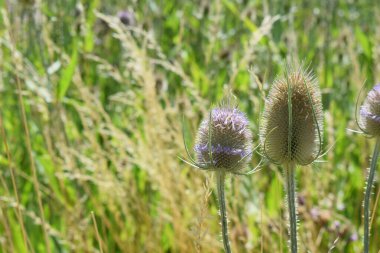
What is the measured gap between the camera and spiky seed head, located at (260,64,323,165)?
1272 millimetres

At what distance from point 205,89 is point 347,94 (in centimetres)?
82

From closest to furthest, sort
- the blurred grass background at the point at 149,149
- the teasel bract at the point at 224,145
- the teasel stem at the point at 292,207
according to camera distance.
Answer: the teasel stem at the point at 292,207, the teasel bract at the point at 224,145, the blurred grass background at the point at 149,149

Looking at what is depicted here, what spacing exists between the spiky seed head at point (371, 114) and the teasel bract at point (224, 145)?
240 mm

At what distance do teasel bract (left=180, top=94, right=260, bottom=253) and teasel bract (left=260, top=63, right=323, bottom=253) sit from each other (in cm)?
6

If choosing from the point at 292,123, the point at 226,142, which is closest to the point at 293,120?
the point at 292,123

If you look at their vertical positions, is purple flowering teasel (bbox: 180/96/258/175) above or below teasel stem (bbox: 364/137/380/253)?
above

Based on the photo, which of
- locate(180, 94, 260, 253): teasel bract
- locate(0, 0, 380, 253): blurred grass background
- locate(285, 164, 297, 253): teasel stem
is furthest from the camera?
locate(0, 0, 380, 253): blurred grass background

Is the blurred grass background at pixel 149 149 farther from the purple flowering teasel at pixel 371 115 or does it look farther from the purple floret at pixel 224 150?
the purple flowering teasel at pixel 371 115

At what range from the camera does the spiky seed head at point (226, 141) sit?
132cm

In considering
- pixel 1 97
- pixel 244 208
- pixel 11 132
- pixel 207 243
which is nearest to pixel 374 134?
pixel 207 243

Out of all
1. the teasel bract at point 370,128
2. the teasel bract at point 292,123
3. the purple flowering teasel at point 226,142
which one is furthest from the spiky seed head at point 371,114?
the purple flowering teasel at point 226,142

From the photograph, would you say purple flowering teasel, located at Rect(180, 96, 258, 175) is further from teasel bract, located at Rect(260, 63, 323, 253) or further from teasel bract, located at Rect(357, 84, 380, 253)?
teasel bract, located at Rect(357, 84, 380, 253)

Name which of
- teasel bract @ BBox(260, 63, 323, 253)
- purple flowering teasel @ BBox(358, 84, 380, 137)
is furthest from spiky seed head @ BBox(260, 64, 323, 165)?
purple flowering teasel @ BBox(358, 84, 380, 137)

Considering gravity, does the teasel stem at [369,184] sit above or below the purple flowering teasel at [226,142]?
below
